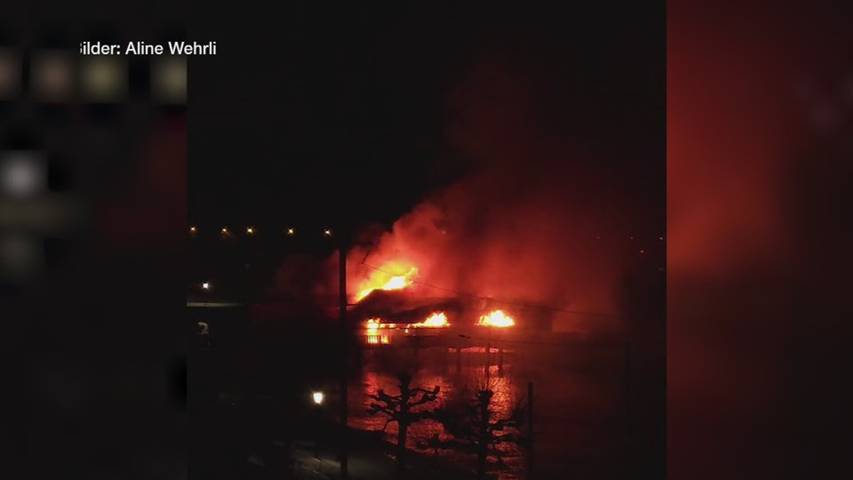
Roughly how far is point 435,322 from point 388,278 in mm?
2171

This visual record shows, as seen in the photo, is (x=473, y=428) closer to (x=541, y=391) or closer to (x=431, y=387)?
(x=431, y=387)

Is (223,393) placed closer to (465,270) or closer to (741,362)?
(465,270)

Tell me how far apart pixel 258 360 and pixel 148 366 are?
19407mm

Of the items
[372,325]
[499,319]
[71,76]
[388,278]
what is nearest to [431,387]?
[499,319]

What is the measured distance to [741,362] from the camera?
2.31 metres

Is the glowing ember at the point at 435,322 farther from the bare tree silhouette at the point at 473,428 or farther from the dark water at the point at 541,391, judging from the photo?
the bare tree silhouette at the point at 473,428

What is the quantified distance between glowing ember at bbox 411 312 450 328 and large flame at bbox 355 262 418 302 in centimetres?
138

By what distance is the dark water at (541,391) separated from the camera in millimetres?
15875

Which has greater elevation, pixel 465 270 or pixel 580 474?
pixel 465 270

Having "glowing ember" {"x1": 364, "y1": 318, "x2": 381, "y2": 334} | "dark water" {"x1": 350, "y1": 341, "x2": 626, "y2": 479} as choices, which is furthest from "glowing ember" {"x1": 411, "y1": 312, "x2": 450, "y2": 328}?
"glowing ember" {"x1": 364, "y1": 318, "x2": 381, "y2": 334}

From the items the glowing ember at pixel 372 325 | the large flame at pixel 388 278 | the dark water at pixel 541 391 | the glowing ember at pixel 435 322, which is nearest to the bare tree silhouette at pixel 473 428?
the dark water at pixel 541 391

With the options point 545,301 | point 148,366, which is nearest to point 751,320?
point 148,366

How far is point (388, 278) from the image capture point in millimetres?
26781

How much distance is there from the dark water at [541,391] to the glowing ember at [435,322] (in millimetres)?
812
